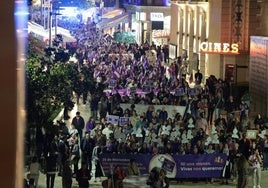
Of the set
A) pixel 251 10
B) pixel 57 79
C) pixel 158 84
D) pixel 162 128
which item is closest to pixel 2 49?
pixel 162 128

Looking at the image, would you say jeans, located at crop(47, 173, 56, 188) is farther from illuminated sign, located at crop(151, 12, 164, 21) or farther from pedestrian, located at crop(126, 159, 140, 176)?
illuminated sign, located at crop(151, 12, 164, 21)

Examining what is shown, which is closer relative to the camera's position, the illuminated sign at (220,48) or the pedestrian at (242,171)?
the pedestrian at (242,171)

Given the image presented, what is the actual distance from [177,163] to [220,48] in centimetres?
2156

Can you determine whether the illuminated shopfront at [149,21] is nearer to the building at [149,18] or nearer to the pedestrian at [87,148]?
the building at [149,18]

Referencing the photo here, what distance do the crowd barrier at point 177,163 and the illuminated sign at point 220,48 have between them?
20243mm

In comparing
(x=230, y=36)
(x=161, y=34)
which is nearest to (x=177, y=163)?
(x=230, y=36)

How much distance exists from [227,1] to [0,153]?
37.4 metres

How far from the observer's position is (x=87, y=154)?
1811cm

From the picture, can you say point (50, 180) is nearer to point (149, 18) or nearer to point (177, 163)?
point (177, 163)

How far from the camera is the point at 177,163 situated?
58.3 ft

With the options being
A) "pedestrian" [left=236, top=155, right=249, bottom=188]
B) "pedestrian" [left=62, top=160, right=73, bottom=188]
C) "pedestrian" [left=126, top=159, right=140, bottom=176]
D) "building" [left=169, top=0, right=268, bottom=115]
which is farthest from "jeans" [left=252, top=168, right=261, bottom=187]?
"building" [left=169, top=0, right=268, bottom=115]

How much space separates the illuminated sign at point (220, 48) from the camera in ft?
124

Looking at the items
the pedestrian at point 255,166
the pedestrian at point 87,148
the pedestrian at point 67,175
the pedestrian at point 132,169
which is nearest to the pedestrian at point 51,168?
the pedestrian at point 67,175

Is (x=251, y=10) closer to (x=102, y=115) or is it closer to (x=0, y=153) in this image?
(x=102, y=115)
